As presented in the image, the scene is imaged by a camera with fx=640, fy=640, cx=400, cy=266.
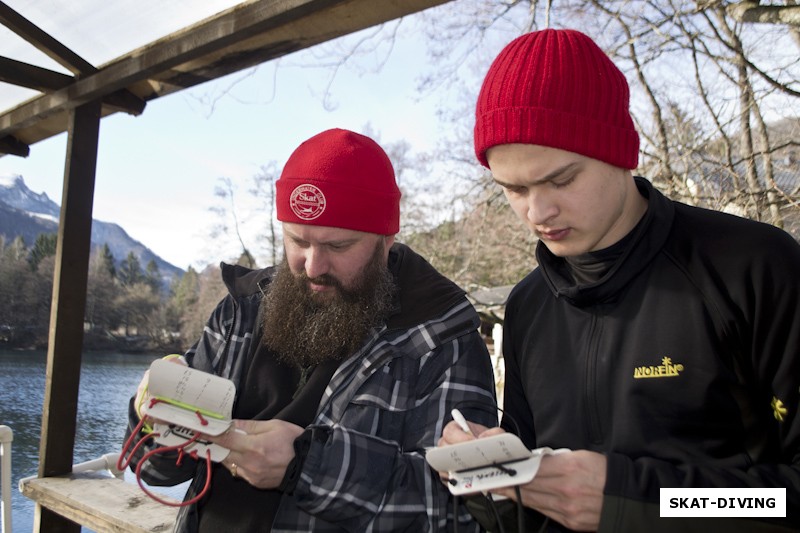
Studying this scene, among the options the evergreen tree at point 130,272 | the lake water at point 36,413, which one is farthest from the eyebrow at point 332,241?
the evergreen tree at point 130,272

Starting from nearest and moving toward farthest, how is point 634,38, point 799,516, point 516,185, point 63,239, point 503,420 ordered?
point 799,516, point 516,185, point 503,420, point 63,239, point 634,38

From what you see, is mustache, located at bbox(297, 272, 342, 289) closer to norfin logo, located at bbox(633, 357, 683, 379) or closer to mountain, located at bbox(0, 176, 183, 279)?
norfin logo, located at bbox(633, 357, 683, 379)

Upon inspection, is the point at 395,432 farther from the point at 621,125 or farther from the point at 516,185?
the point at 621,125

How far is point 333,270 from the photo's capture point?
1981 millimetres

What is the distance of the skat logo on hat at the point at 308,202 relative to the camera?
1935 millimetres

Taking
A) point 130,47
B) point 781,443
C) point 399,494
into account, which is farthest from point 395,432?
point 130,47

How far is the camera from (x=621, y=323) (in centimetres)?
135

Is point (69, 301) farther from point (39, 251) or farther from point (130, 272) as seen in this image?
point (130, 272)

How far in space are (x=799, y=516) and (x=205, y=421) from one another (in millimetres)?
1215

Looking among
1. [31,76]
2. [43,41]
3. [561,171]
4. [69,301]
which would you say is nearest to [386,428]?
[561,171]

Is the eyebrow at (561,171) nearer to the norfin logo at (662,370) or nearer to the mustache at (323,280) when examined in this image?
the norfin logo at (662,370)

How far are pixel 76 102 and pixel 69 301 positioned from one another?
1171mm

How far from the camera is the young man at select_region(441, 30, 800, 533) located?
1132 mm

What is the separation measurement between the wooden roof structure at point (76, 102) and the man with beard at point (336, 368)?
125 cm
